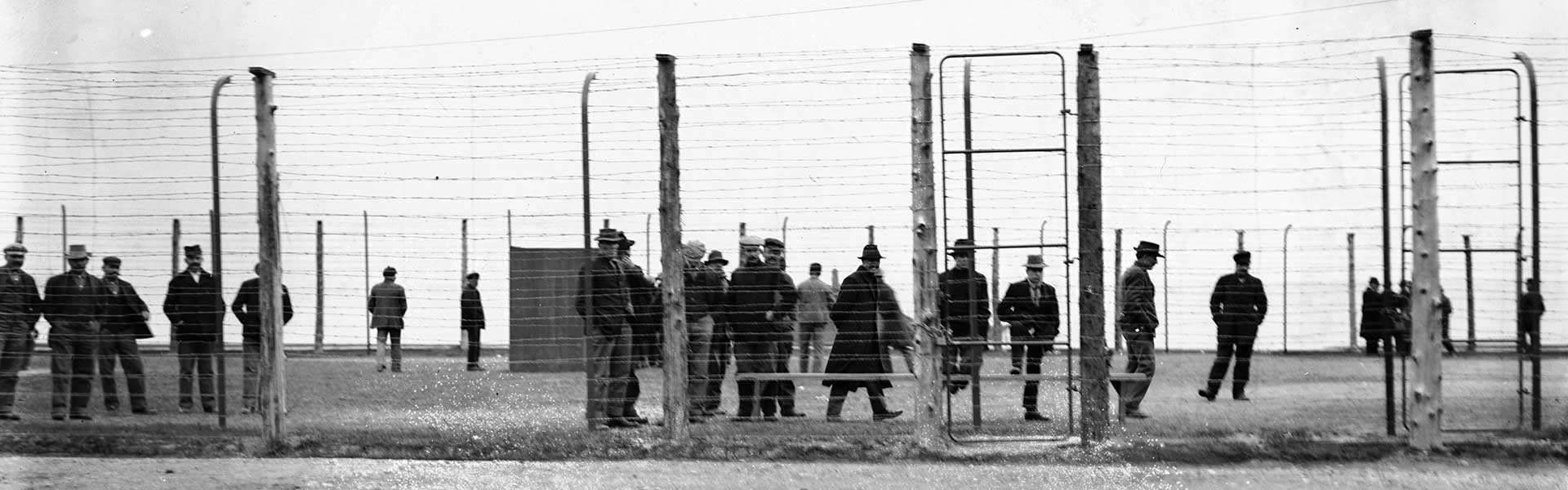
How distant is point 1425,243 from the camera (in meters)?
8.23

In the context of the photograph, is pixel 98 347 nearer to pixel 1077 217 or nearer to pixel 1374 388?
pixel 1077 217

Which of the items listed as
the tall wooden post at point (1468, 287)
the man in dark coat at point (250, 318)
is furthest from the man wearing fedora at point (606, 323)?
the tall wooden post at point (1468, 287)

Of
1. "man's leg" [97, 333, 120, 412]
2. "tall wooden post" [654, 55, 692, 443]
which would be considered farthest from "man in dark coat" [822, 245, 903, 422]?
"man's leg" [97, 333, 120, 412]

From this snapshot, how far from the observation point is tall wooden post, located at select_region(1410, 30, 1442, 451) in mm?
8195

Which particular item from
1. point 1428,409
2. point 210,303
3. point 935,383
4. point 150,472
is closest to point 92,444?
point 150,472

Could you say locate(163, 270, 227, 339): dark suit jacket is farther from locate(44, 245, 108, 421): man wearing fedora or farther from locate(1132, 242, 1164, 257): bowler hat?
locate(1132, 242, 1164, 257): bowler hat

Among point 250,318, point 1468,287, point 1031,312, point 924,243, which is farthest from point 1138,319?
point 250,318

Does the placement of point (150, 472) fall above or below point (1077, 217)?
below

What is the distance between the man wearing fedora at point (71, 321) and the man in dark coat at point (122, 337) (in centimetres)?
14

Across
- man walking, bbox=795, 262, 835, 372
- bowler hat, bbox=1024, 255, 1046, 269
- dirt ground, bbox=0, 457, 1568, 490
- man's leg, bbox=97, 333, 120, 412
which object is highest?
bowler hat, bbox=1024, 255, 1046, 269

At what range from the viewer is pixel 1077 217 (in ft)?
27.6

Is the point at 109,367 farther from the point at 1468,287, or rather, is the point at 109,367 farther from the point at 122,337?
the point at 1468,287

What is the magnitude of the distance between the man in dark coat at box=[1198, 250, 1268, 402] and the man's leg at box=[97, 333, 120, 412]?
28.8ft

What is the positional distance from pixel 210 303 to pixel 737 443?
464 cm
